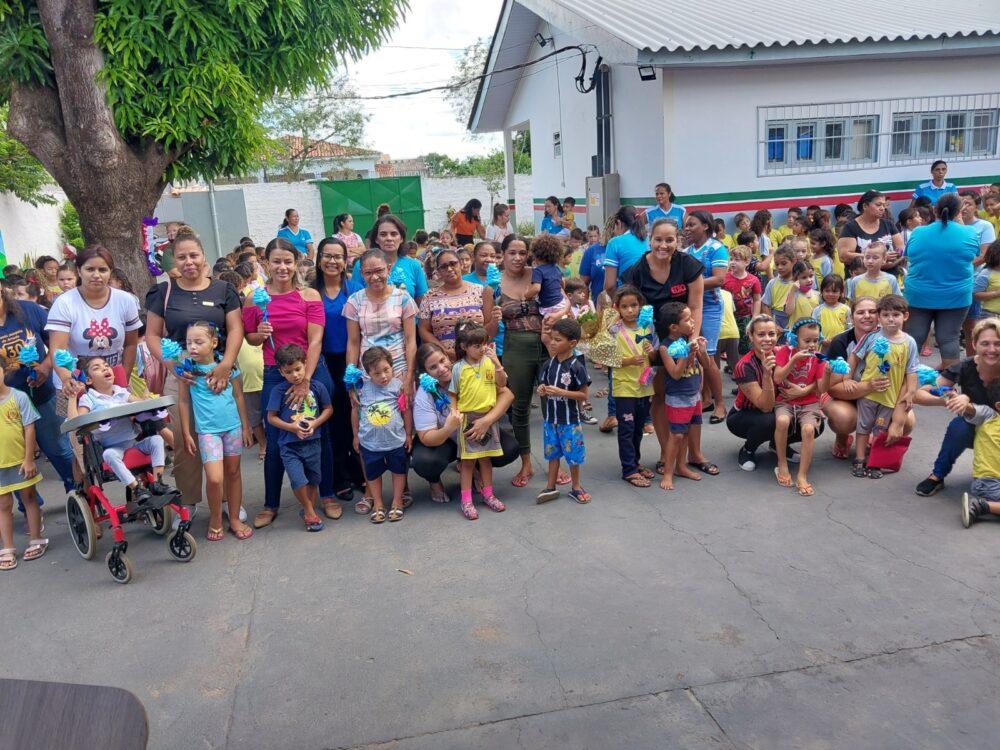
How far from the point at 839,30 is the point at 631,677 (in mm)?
10570

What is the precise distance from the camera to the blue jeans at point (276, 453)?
16.9 feet

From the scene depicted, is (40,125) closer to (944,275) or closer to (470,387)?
(470,387)

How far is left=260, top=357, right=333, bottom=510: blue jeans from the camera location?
5141 mm

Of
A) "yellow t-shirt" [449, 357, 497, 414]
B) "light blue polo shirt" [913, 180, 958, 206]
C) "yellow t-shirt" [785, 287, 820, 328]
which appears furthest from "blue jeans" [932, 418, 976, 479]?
"light blue polo shirt" [913, 180, 958, 206]

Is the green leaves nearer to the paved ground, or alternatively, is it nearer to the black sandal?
the paved ground

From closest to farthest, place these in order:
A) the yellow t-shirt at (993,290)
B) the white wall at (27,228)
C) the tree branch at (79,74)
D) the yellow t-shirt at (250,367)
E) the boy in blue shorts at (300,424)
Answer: the boy in blue shorts at (300,424) → the yellow t-shirt at (250,367) → the yellow t-shirt at (993,290) → the tree branch at (79,74) → the white wall at (27,228)

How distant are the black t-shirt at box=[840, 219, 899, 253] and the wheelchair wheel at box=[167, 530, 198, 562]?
6.88m

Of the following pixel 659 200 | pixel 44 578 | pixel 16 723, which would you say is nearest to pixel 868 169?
pixel 659 200

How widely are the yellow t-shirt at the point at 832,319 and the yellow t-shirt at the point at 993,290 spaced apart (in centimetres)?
203

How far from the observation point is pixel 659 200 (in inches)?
377

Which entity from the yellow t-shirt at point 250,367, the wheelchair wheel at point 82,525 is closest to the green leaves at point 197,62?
the yellow t-shirt at point 250,367

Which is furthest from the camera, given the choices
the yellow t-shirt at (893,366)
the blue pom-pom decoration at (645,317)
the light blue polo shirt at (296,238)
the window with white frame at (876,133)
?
the light blue polo shirt at (296,238)

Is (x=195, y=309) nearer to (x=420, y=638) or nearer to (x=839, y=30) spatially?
(x=420, y=638)

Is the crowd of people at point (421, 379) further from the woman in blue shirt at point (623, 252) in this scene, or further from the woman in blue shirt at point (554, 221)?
the woman in blue shirt at point (554, 221)
